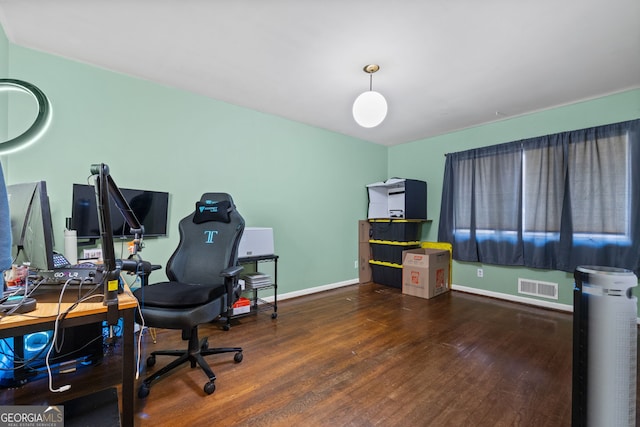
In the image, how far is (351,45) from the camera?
2104 mm

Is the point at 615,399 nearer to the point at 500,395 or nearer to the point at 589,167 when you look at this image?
the point at 500,395

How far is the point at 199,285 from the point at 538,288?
397cm

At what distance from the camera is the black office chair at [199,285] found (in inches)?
61.1

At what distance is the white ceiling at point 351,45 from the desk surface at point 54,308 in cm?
181

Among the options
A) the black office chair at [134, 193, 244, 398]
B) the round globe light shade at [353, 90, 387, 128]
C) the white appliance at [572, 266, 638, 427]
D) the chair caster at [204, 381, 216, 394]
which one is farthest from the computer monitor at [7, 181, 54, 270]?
the white appliance at [572, 266, 638, 427]

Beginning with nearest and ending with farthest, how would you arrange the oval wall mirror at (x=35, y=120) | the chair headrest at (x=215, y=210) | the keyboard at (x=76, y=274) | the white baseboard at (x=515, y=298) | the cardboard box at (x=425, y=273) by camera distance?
the oval wall mirror at (x=35, y=120) < the keyboard at (x=76, y=274) < the chair headrest at (x=215, y=210) < the white baseboard at (x=515, y=298) < the cardboard box at (x=425, y=273)

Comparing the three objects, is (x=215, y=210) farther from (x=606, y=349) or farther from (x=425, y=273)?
(x=425, y=273)

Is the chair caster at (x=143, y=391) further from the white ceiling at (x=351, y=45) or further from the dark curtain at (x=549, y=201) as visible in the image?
the dark curtain at (x=549, y=201)

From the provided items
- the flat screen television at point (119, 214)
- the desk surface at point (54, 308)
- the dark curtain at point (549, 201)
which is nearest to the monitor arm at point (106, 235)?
the desk surface at point (54, 308)

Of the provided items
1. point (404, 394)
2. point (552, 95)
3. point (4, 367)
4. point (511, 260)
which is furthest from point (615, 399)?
point (4, 367)

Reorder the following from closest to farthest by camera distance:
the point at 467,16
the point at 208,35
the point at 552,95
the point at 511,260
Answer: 1. the point at 467,16
2. the point at 208,35
3. the point at 552,95
4. the point at 511,260

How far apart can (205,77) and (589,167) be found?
168 inches

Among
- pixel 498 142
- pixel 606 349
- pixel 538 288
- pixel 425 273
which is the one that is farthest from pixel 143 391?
pixel 498 142

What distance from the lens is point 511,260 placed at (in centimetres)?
356
